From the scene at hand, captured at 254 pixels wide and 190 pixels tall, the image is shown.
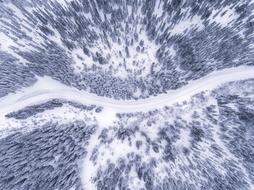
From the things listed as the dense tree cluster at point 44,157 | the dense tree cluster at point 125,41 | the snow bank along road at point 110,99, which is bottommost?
the dense tree cluster at point 44,157

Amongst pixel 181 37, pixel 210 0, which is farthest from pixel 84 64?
pixel 210 0

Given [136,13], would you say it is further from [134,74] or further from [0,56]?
[0,56]

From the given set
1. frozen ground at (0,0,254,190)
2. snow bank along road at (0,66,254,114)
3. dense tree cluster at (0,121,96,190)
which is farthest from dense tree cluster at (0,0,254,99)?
dense tree cluster at (0,121,96,190)

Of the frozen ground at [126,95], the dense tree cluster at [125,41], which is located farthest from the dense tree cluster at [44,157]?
the dense tree cluster at [125,41]

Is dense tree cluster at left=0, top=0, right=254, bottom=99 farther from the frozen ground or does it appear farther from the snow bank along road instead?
the snow bank along road

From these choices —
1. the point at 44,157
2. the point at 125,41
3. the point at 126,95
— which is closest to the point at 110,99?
the point at 126,95

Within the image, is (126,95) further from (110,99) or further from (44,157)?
(44,157)

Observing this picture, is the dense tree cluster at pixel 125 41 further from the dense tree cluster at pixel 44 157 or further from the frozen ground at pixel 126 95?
the dense tree cluster at pixel 44 157
